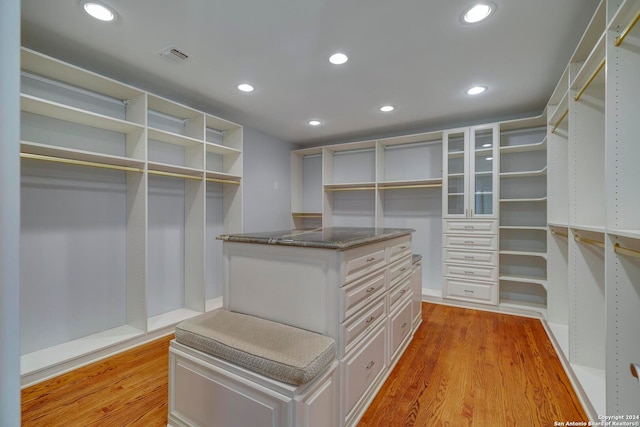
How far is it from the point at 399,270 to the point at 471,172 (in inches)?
76.3

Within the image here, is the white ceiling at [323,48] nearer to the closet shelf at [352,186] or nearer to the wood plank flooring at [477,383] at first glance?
the closet shelf at [352,186]

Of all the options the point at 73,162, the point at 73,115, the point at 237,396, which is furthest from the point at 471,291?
the point at 73,115

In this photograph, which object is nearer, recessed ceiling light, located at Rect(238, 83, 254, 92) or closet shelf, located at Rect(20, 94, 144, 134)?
closet shelf, located at Rect(20, 94, 144, 134)

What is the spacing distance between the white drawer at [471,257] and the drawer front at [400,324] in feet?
4.56

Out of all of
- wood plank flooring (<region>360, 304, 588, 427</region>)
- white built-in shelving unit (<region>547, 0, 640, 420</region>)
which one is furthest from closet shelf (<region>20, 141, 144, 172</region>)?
white built-in shelving unit (<region>547, 0, 640, 420</region>)

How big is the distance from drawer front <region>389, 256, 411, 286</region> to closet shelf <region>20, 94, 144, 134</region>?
247 cm

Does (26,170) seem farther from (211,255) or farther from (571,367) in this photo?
(571,367)

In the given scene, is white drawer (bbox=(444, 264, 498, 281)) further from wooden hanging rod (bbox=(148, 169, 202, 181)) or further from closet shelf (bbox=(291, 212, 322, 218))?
wooden hanging rod (bbox=(148, 169, 202, 181))

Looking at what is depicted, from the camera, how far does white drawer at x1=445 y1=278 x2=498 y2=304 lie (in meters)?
3.39

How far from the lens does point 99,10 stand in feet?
5.64

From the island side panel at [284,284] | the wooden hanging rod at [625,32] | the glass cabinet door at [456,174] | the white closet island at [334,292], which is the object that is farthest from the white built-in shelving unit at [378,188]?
the island side panel at [284,284]

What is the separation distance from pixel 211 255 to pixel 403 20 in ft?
10.2

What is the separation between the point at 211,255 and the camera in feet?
11.7

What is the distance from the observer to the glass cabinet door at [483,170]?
11.2 ft
